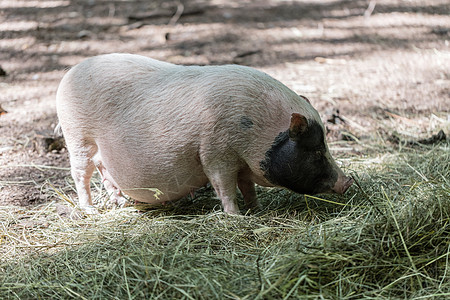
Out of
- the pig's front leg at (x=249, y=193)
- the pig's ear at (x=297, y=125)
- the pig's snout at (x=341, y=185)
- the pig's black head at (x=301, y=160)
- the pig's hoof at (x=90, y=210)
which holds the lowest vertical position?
the pig's hoof at (x=90, y=210)

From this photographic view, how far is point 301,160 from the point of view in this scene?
3076mm

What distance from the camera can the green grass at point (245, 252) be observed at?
7.96 feet

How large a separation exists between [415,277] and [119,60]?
7.08 ft

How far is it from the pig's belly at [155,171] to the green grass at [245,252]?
0.17m

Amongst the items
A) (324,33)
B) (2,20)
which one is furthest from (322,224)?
(2,20)

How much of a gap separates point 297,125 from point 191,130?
0.60 m

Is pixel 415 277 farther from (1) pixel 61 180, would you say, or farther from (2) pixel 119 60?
(1) pixel 61 180

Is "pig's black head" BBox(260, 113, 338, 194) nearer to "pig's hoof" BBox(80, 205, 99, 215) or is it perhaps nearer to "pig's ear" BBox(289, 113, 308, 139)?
"pig's ear" BBox(289, 113, 308, 139)

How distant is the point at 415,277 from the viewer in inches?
98.7

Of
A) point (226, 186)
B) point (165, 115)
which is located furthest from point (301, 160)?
point (165, 115)

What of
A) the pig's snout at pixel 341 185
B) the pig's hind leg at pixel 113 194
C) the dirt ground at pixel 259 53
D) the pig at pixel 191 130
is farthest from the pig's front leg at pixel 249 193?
the dirt ground at pixel 259 53

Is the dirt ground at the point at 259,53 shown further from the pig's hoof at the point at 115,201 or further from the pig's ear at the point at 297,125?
the pig's ear at the point at 297,125

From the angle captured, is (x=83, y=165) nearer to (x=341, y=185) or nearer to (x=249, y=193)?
(x=249, y=193)

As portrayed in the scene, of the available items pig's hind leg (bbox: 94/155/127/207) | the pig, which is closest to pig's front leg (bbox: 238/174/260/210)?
the pig
